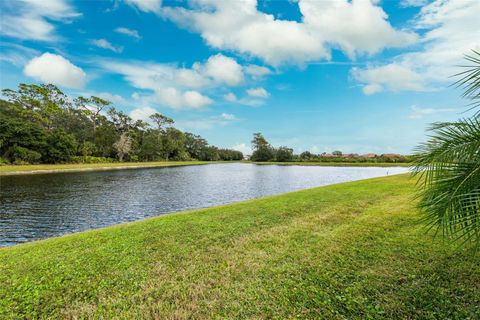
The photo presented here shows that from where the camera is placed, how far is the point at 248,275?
3.64 metres

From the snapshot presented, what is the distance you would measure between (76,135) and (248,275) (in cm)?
6685

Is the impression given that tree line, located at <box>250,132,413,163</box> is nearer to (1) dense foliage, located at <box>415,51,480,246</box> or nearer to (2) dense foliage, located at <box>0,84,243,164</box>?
(2) dense foliage, located at <box>0,84,243,164</box>

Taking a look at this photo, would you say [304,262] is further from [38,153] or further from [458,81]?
[38,153]

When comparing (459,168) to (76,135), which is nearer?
(459,168)

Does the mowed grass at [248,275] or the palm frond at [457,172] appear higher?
the palm frond at [457,172]

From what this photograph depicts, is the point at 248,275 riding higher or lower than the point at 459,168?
lower

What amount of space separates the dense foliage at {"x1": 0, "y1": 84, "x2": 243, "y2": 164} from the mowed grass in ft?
147

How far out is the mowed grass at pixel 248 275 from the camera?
2.83m

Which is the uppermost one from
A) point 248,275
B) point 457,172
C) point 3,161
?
point 457,172

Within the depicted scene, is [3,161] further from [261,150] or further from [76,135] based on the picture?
[261,150]

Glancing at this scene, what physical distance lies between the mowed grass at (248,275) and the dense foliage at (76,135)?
44.7m

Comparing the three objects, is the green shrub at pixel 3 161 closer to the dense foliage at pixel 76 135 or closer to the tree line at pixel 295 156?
the dense foliage at pixel 76 135

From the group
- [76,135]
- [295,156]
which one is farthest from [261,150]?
[76,135]

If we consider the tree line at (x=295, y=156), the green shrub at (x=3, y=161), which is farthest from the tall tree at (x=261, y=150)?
the green shrub at (x=3, y=161)
